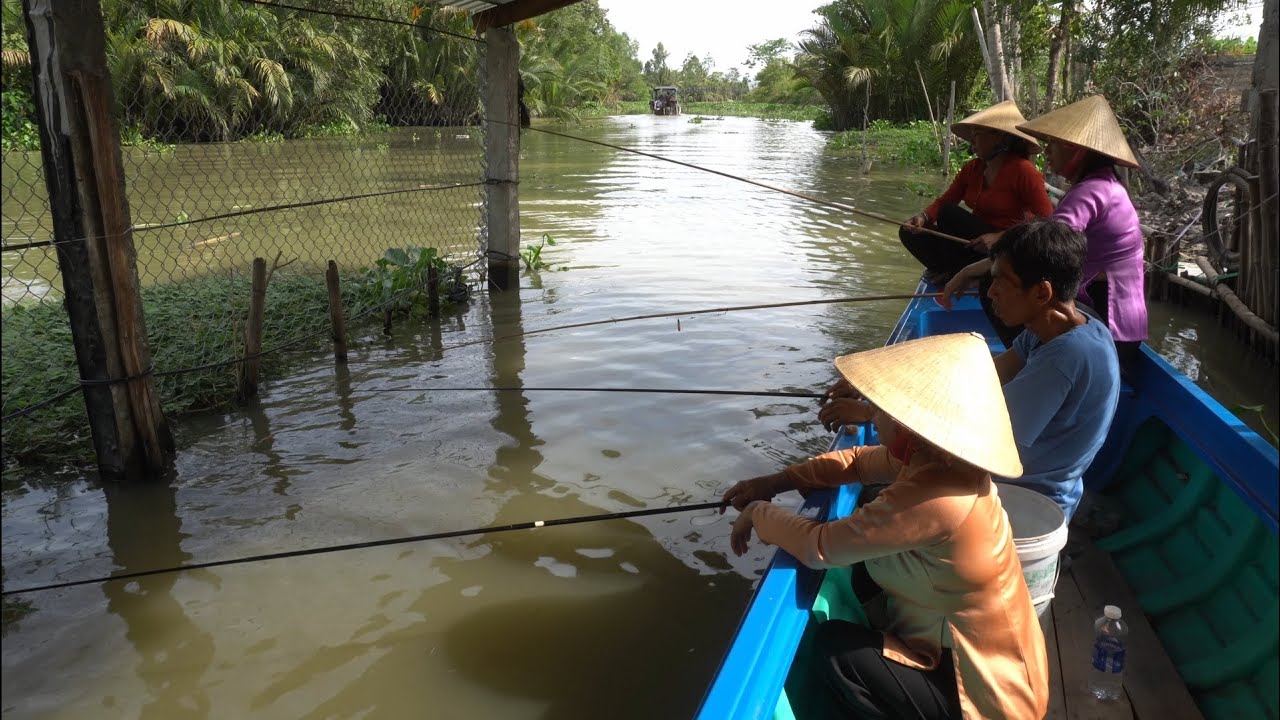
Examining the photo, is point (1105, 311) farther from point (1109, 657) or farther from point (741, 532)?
point (741, 532)

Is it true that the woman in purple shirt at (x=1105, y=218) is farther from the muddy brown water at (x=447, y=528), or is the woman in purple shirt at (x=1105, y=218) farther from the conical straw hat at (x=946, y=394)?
the conical straw hat at (x=946, y=394)

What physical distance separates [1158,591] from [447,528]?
2666 mm

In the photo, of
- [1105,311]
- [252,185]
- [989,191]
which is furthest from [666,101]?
[1105,311]

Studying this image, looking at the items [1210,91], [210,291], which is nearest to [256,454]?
[210,291]

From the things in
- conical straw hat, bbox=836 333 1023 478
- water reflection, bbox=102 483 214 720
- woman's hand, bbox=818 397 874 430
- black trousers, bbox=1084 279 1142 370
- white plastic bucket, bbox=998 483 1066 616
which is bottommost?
water reflection, bbox=102 483 214 720

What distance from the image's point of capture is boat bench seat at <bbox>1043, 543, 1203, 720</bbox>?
Result: 2.23 m

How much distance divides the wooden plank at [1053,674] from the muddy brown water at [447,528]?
1.05m

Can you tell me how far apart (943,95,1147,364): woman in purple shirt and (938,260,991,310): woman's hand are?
0.11 ft

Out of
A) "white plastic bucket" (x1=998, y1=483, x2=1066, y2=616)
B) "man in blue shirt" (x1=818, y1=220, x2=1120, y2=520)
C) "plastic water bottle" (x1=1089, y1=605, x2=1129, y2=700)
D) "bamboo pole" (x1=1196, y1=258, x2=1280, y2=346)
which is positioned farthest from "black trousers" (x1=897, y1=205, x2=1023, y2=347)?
"plastic water bottle" (x1=1089, y1=605, x2=1129, y2=700)

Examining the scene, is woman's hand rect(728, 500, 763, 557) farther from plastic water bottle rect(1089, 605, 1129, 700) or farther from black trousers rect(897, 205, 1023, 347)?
black trousers rect(897, 205, 1023, 347)

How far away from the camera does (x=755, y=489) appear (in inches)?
98.8

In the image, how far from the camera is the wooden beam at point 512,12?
19.6 feet

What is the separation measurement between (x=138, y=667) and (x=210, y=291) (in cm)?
433

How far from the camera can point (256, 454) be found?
4.38 m
